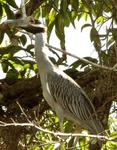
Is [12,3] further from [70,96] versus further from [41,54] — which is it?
[70,96]

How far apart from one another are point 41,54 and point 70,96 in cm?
33

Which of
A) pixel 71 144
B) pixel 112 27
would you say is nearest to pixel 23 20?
pixel 112 27

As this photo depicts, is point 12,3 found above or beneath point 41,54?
above

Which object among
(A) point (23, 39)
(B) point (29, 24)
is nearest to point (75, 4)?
(A) point (23, 39)

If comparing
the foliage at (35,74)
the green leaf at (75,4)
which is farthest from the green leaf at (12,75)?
the green leaf at (75,4)

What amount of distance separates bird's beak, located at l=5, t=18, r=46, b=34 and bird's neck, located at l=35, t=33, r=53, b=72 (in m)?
0.04

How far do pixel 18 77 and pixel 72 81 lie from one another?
0.37 metres

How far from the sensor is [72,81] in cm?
322

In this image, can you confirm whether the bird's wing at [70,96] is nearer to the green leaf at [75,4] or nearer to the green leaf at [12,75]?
the green leaf at [12,75]

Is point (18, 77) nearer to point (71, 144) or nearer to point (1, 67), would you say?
point (1, 67)

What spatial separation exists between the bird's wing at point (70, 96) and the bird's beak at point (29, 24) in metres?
Result: 0.27

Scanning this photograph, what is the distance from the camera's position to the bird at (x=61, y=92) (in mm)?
3103

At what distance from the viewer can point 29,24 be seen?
296cm

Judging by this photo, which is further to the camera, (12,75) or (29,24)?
(12,75)
